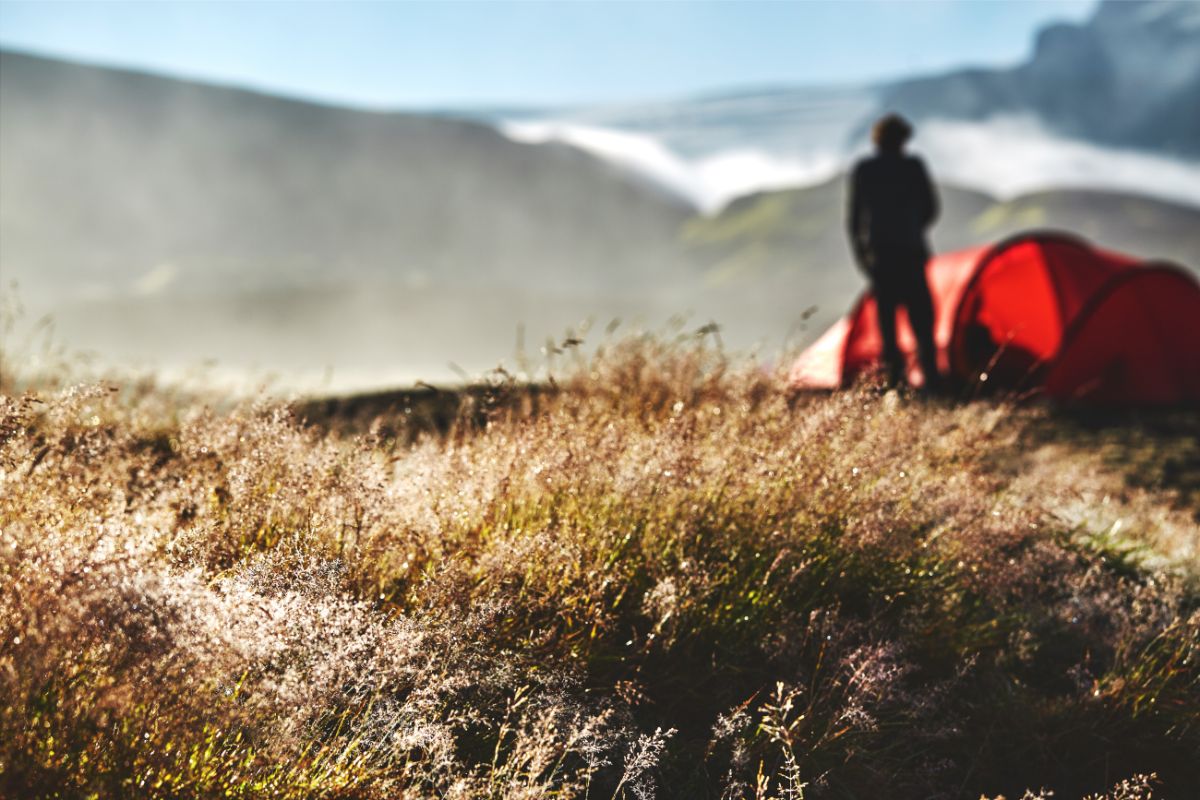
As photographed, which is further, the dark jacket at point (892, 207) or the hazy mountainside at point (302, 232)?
the hazy mountainside at point (302, 232)

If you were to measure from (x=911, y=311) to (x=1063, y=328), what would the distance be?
7.62ft

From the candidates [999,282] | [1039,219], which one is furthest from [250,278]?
[1039,219]

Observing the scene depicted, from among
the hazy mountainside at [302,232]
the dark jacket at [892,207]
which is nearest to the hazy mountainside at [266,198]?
the hazy mountainside at [302,232]

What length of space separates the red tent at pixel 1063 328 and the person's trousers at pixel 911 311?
882 mm

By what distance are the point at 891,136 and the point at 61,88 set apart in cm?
2727

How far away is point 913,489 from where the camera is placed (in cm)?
271

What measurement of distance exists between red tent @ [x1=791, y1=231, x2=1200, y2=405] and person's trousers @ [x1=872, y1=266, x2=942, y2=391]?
0.88 meters

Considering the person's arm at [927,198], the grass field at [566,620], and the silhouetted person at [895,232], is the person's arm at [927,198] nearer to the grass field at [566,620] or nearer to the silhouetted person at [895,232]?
the silhouetted person at [895,232]

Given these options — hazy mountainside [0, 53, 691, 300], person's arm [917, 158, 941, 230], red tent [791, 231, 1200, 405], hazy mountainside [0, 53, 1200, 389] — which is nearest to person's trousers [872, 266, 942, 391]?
person's arm [917, 158, 941, 230]

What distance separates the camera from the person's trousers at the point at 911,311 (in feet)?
21.7

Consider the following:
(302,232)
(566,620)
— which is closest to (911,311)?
(566,620)

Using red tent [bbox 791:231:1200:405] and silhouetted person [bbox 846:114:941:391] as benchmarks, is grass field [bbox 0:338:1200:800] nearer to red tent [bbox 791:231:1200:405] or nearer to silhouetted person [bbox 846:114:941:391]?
silhouetted person [bbox 846:114:941:391]

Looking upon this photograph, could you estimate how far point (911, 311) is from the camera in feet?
21.9

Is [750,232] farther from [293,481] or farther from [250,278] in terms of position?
[293,481]
